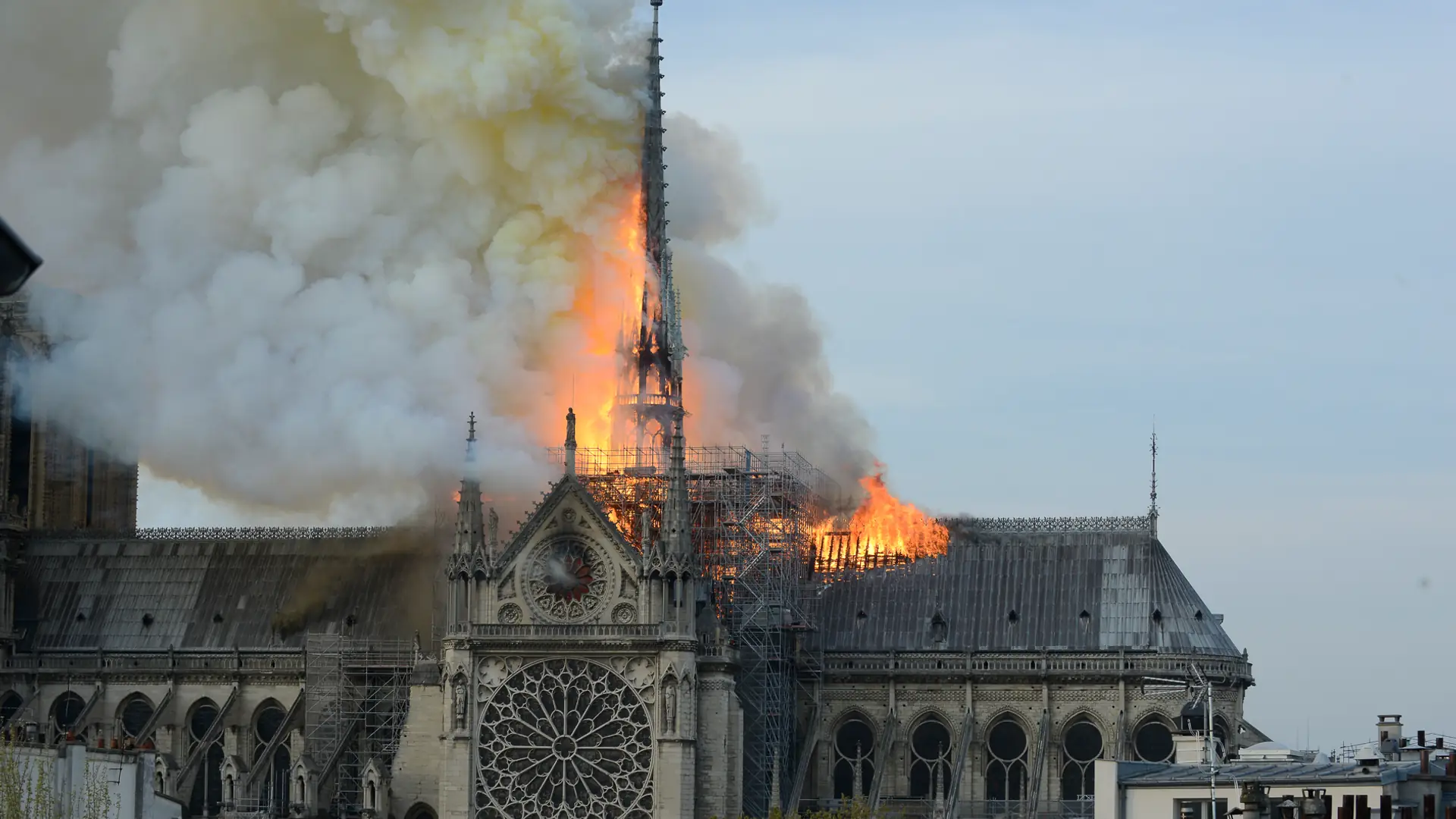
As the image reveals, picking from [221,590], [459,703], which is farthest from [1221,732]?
[221,590]

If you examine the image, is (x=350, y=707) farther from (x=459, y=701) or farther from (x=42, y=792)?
(x=42, y=792)

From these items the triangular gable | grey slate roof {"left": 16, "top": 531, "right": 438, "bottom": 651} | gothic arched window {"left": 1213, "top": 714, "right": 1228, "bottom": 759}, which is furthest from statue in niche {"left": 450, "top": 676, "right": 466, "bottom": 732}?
gothic arched window {"left": 1213, "top": 714, "right": 1228, "bottom": 759}

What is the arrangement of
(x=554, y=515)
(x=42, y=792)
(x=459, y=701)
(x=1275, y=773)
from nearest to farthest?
(x=42, y=792) < (x=1275, y=773) < (x=554, y=515) < (x=459, y=701)

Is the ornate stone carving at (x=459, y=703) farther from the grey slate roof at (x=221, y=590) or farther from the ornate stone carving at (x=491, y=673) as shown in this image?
the grey slate roof at (x=221, y=590)

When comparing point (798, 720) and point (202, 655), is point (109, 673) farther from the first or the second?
point (798, 720)

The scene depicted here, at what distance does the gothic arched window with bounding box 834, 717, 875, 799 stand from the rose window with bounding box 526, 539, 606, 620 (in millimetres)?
11434

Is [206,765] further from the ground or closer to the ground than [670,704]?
closer to the ground

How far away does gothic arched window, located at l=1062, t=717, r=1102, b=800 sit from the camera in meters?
83.9

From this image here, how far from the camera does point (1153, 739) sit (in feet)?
274

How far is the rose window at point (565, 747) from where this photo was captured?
79500mm

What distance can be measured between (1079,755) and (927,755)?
16.7 feet

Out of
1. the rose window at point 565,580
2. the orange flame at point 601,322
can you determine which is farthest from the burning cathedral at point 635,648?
the orange flame at point 601,322

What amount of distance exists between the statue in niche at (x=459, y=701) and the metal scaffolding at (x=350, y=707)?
6.33 metres

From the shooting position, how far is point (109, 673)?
93.2 m
